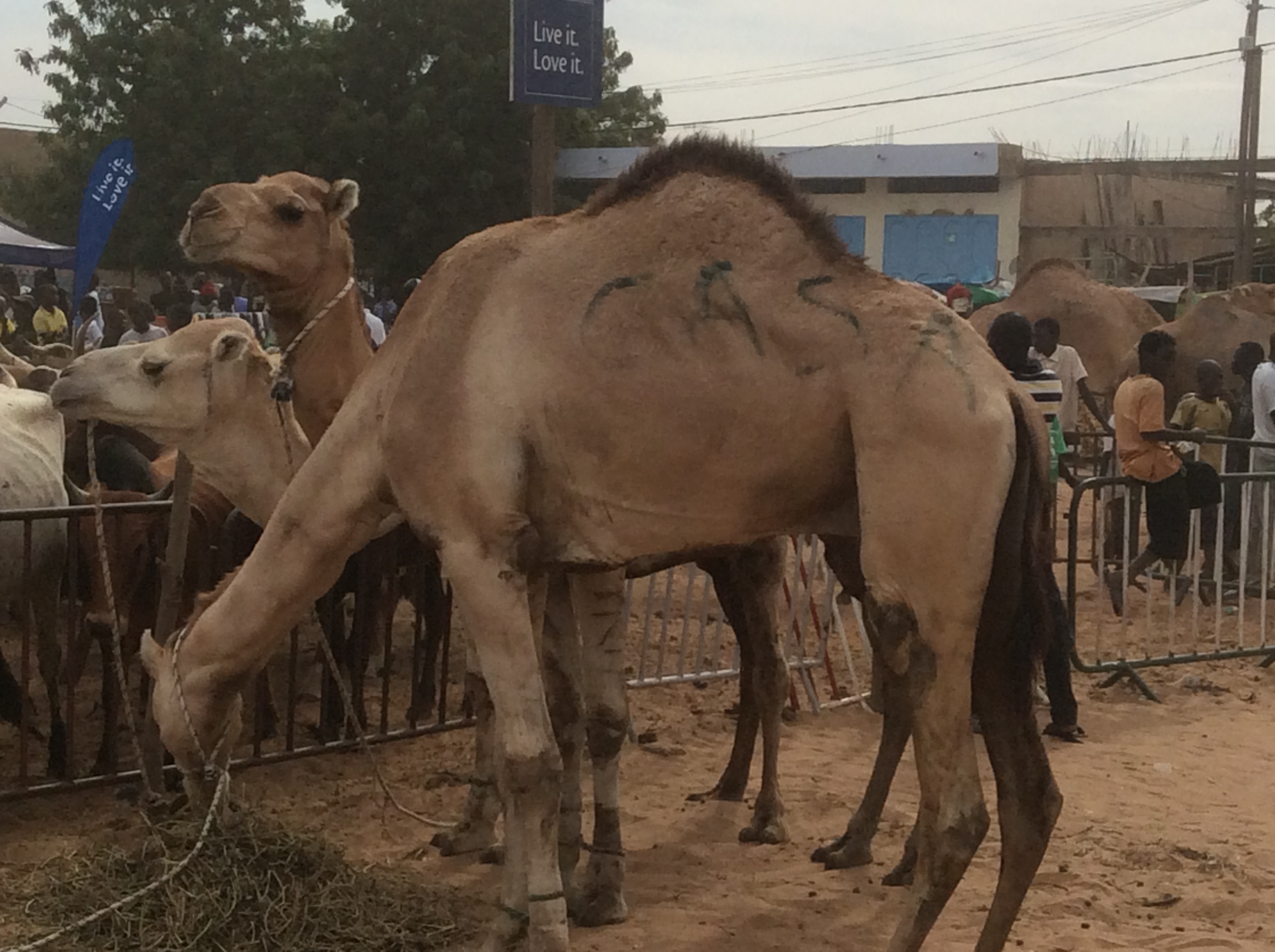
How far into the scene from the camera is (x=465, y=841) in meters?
5.91

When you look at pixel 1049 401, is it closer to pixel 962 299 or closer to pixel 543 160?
pixel 543 160

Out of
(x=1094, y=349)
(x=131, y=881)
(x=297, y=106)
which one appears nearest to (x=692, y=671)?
(x=131, y=881)

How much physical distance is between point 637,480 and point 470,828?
250cm

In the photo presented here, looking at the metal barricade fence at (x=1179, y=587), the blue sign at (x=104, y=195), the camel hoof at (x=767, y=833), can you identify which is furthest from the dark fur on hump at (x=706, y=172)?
the metal barricade fence at (x=1179, y=587)

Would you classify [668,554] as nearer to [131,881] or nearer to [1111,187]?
[131,881]

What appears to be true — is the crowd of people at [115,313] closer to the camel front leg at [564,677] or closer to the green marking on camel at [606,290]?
the camel front leg at [564,677]

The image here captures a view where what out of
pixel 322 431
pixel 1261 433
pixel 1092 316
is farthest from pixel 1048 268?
pixel 322 431

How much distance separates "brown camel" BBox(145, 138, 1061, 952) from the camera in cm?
393

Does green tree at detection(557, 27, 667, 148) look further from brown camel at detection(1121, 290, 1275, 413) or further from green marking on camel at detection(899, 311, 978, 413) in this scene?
green marking on camel at detection(899, 311, 978, 413)

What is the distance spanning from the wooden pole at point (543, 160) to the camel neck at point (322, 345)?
12.1 ft

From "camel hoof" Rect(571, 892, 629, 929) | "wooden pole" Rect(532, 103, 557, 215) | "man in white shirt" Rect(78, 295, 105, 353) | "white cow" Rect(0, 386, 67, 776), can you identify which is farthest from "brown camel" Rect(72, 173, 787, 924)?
"man in white shirt" Rect(78, 295, 105, 353)

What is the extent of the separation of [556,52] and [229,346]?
4.60 meters

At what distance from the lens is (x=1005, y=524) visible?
162 inches

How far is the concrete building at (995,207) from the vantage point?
119ft
